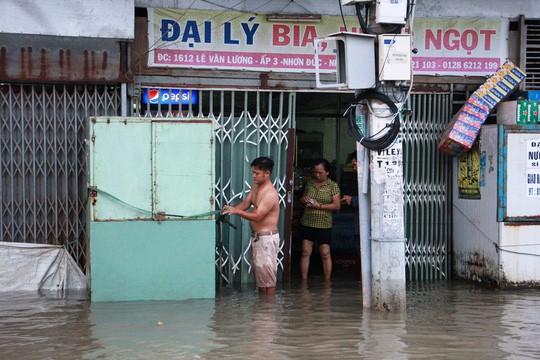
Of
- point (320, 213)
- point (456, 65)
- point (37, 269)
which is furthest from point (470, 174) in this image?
point (37, 269)

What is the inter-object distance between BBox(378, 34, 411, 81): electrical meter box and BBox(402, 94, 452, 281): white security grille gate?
9.08 ft

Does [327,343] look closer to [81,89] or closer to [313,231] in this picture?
[313,231]

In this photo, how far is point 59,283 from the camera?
930cm

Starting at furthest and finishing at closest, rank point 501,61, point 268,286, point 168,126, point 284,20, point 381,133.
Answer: point 501,61
point 284,20
point 268,286
point 168,126
point 381,133

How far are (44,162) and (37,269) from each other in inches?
47.2

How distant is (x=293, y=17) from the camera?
9.91m

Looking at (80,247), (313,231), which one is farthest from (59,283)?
(313,231)

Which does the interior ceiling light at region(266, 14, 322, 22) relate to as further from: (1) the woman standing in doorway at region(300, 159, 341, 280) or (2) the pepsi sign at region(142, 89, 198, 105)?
(1) the woman standing in doorway at region(300, 159, 341, 280)

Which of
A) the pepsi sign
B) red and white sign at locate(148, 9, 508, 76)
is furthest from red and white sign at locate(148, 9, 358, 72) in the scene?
the pepsi sign

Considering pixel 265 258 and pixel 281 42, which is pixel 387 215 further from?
pixel 281 42

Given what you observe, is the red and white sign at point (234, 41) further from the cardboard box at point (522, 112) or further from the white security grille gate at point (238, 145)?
the cardboard box at point (522, 112)

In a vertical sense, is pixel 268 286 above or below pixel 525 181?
below

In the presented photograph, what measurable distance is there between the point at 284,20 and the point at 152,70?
1661mm

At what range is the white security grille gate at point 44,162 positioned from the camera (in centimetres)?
939
